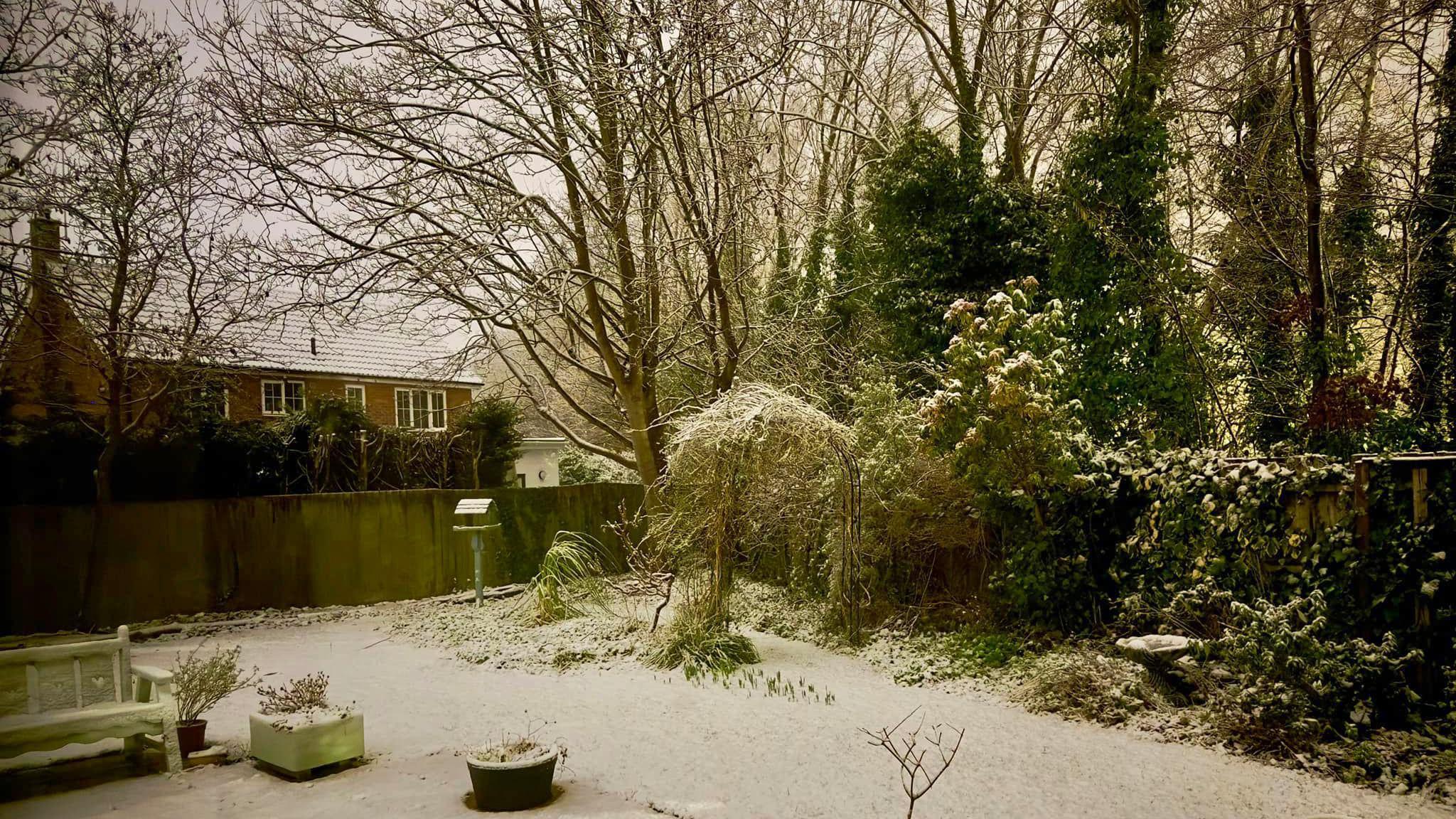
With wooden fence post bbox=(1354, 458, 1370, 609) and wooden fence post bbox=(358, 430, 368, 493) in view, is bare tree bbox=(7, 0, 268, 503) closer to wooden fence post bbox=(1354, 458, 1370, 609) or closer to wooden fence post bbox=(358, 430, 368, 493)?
wooden fence post bbox=(358, 430, 368, 493)

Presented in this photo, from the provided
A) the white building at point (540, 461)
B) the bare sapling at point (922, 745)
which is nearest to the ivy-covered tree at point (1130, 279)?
the bare sapling at point (922, 745)

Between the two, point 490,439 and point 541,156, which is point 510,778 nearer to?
point 541,156

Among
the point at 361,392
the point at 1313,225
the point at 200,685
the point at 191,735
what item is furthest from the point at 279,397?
the point at 1313,225

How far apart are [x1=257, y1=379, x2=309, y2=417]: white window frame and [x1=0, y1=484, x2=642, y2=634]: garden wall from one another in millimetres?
915

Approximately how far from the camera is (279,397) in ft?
27.5

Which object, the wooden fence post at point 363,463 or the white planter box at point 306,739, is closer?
the white planter box at point 306,739

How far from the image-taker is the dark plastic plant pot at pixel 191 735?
358cm

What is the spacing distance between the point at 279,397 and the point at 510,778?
6.49 metres

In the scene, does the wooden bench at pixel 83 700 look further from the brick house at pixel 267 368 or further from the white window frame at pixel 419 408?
the white window frame at pixel 419 408

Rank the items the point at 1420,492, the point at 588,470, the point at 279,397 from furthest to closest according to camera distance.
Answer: the point at 588,470 < the point at 279,397 < the point at 1420,492

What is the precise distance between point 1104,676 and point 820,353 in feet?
16.5

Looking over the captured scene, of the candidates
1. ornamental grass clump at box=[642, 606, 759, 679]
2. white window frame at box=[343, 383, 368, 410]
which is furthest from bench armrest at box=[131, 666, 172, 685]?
white window frame at box=[343, 383, 368, 410]

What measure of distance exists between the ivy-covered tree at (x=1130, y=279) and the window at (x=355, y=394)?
710 centimetres

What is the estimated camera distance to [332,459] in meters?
8.93
